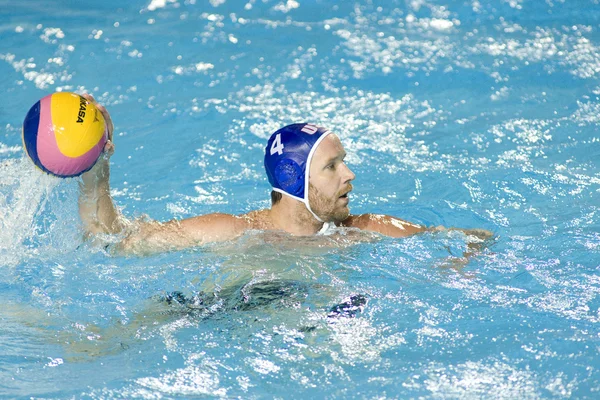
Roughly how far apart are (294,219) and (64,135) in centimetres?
154

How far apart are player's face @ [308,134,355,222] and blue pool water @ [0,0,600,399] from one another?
0.30 m

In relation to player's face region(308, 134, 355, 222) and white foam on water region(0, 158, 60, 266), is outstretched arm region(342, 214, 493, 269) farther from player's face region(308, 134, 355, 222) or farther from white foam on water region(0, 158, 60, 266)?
white foam on water region(0, 158, 60, 266)

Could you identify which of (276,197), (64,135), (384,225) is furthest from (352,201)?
(64,135)

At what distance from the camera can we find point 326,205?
5.04 metres

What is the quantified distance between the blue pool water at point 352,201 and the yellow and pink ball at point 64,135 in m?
0.36

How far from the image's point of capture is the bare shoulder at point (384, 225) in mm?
5363

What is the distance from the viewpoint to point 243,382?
13.4ft

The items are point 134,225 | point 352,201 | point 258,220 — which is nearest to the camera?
point 134,225

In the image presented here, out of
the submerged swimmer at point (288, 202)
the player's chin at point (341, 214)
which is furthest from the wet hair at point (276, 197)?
the player's chin at point (341, 214)

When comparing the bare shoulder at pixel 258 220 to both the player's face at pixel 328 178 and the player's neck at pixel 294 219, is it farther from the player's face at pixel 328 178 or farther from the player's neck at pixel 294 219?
the player's face at pixel 328 178

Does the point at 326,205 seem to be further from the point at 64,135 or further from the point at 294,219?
the point at 64,135

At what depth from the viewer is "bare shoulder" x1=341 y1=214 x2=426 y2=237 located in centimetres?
536

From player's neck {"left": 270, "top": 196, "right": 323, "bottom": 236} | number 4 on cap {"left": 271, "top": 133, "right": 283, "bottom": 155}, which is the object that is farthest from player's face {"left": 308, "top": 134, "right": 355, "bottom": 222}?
number 4 on cap {"left": 271, "top": 133, "right": 283, "bottom": 155}

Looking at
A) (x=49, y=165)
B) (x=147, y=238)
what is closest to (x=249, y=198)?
(x=147, y=238)
